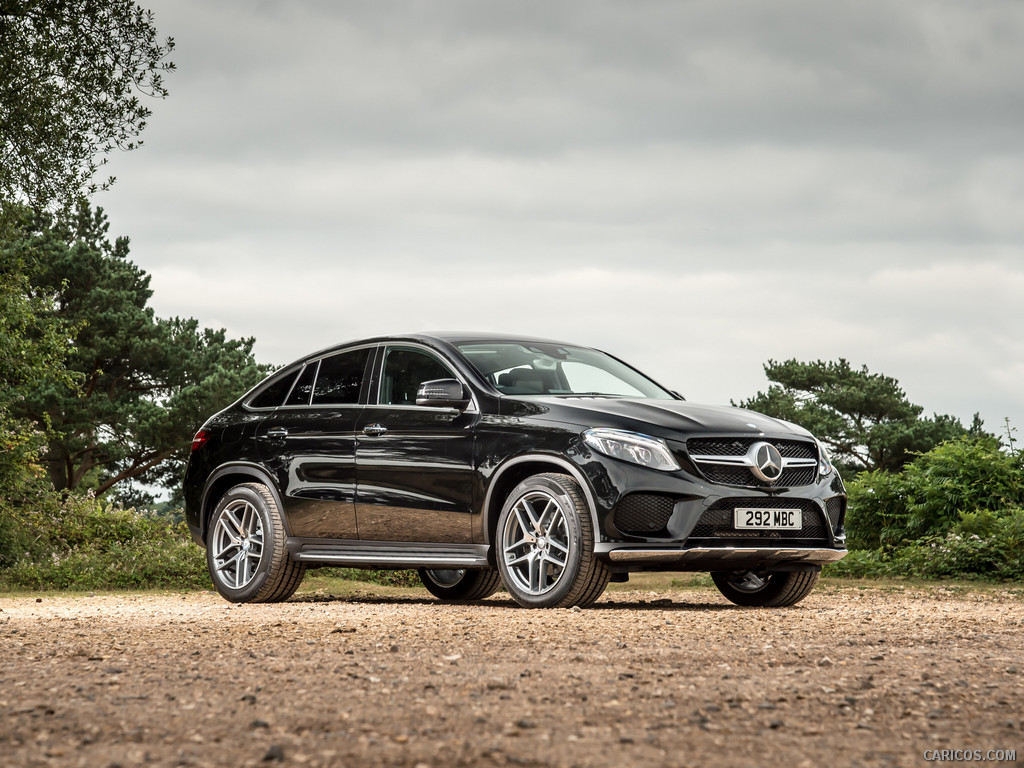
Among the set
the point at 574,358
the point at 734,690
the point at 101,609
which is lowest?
the point at 101,609

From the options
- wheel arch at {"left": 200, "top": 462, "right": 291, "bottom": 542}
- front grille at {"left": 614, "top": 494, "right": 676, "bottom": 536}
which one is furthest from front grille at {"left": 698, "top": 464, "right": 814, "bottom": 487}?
wheel arch at {"left": 200, "top": 462, "right": 291, "bottom": 542}

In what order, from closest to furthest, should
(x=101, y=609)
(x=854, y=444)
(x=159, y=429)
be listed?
(x=101, y=609) < (x=159, y=429) < (x=854, y=444)

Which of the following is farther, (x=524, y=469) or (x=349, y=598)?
(x=349, y=598)

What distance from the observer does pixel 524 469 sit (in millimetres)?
7855

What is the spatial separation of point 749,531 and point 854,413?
122 ft

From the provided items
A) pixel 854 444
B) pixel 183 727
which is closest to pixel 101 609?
pixel 183 727

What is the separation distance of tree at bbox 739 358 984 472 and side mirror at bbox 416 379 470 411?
33030mm

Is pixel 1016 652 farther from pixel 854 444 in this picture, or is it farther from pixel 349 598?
pixel 854 444

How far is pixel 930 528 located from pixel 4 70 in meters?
12.8

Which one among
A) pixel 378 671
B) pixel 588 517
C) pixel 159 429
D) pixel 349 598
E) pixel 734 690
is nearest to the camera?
pixel 734 690

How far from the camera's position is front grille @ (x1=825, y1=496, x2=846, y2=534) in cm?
811

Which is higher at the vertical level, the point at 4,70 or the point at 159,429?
the point at 4,70

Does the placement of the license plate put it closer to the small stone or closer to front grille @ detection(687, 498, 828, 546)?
front grille @ detection(687, 498, 828, 546)

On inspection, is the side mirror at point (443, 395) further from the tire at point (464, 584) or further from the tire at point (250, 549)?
the tire at point (464, 584)
